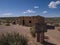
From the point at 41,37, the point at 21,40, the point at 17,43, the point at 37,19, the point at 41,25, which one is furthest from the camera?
the point at 37,19

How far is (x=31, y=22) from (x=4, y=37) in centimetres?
2941

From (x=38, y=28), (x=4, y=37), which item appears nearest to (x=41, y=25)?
(x=38, y=28)

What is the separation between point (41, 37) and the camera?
14.8 metres

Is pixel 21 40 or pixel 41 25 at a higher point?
pixel 41 25

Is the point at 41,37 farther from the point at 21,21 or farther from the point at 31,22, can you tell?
the point at 21,21

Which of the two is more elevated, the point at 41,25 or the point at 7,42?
the point at 41,25

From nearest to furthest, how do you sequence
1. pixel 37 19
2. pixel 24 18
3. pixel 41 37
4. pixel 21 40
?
pixel 21 40
pixel 41 37
pixel 37 19
pixel 24 18

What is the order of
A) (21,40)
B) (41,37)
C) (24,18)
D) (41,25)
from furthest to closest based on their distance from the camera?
(24,18)
(41,37)
(41,25)
(21,40)

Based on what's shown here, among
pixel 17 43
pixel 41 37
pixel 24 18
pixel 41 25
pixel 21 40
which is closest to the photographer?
pixel 17 43

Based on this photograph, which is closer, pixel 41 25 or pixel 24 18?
pixel 41 25

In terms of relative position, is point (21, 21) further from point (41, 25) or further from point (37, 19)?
point (41, 25)

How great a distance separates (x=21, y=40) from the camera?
10281 millimetres

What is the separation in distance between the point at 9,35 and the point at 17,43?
1220mm

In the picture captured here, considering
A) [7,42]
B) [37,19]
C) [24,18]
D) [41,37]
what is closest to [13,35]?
[7,42]
